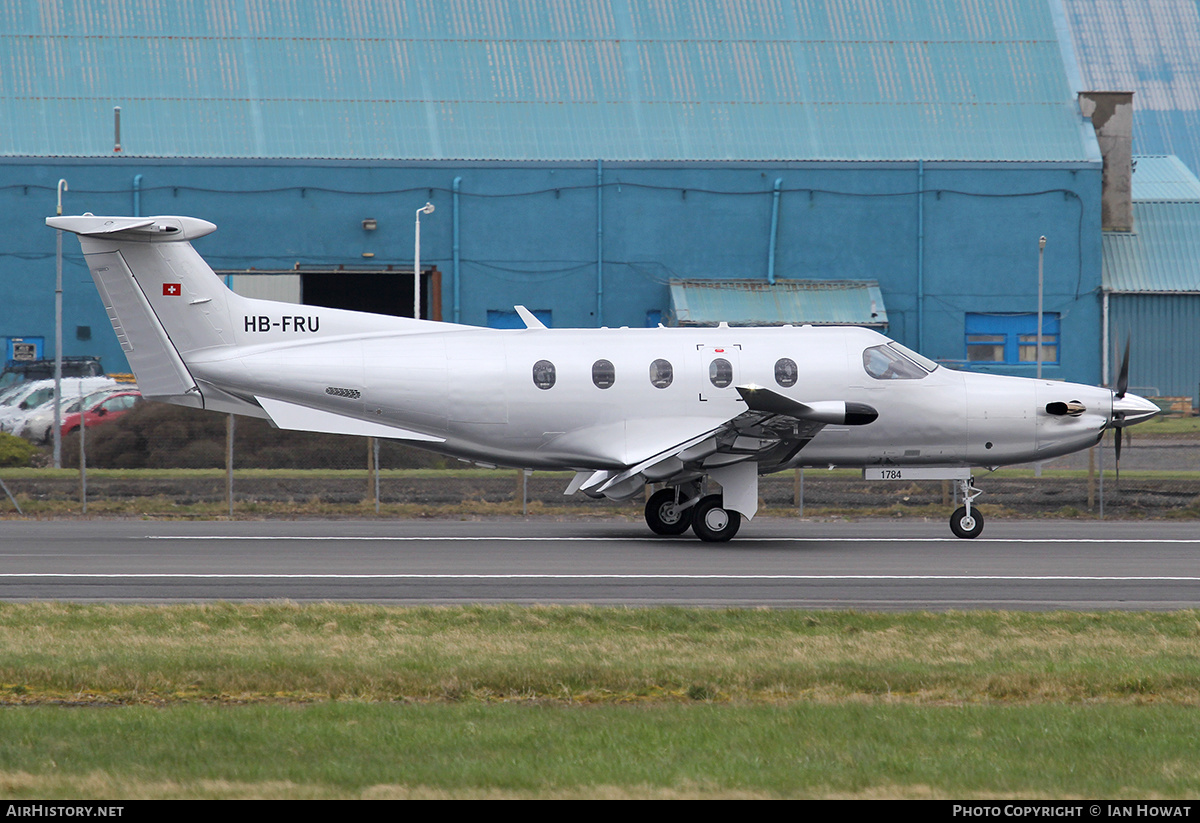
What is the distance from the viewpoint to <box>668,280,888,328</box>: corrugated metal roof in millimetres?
44281

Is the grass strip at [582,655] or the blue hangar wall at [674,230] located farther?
the blue hangar wall at [674,230]

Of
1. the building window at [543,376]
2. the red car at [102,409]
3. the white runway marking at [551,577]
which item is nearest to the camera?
the white runway marking at [551,577]

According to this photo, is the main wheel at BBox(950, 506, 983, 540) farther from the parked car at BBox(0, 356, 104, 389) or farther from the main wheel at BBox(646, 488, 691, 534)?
the parked car at BBox(0, 356, 104, 389)

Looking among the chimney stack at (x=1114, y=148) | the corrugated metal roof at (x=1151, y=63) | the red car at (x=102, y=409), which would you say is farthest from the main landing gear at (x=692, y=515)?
the corrugated metal roof at (x=1151, y=63)

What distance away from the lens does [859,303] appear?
148 ft

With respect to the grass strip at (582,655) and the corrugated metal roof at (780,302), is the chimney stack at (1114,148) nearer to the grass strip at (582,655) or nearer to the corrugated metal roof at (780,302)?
the corrugated metal roof at (780,302)

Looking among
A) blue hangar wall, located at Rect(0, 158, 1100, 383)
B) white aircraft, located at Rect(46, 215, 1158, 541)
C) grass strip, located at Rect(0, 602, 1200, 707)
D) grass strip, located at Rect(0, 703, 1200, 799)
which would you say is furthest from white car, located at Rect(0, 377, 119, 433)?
grass strip, located at Rect(0, 703, 1200, 799)

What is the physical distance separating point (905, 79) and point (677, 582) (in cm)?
3633

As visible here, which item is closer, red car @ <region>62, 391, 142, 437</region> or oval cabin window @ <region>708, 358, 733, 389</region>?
oval cabin window @ <region>708, 358, 733, 389</region>

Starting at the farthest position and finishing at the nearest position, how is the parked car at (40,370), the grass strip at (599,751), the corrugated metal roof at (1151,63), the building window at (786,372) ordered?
the corrugated metal roof at (1151,63) < the parked car at (40,370) < the building window at (786,372) < the grass strip at (599,751)

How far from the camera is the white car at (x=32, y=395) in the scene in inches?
1372

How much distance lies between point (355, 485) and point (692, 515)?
9905 mm

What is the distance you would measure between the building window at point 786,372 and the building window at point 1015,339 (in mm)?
27354

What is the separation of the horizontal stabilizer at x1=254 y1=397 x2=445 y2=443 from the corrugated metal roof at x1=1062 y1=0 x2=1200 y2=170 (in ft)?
296
